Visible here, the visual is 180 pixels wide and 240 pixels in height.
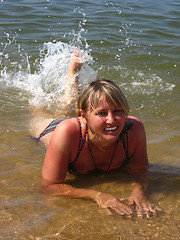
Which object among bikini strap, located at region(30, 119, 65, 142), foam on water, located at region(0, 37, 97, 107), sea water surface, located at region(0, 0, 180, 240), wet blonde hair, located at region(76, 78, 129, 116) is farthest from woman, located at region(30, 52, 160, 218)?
foam on water, located at region(0, 37, 97, 107)

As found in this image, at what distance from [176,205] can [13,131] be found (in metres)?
2.37

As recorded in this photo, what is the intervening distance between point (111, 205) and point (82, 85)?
2.74 metres

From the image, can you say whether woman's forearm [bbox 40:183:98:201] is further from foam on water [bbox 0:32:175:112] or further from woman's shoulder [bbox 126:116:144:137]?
foam on water [bbox 0:32:175:112]

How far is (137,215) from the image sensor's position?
2.83 metres

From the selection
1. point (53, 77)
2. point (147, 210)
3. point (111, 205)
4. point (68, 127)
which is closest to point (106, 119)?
point (68, 127)

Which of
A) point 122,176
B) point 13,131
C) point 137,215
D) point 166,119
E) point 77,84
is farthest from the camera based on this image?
point 77,84

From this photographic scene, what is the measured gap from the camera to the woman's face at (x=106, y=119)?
2.84 metres

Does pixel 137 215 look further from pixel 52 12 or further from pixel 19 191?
pixel 52 12

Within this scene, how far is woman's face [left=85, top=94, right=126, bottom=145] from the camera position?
2.84 metres

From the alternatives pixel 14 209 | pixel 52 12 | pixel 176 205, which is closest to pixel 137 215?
pixel 176 205

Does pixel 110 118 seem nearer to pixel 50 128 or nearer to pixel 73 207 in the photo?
pixel 73 207

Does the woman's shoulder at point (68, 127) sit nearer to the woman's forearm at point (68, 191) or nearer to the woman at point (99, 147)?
the woman at point (99, 147)

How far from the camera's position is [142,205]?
2947 millimetres

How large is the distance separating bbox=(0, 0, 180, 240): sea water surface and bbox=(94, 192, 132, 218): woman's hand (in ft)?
0.19
